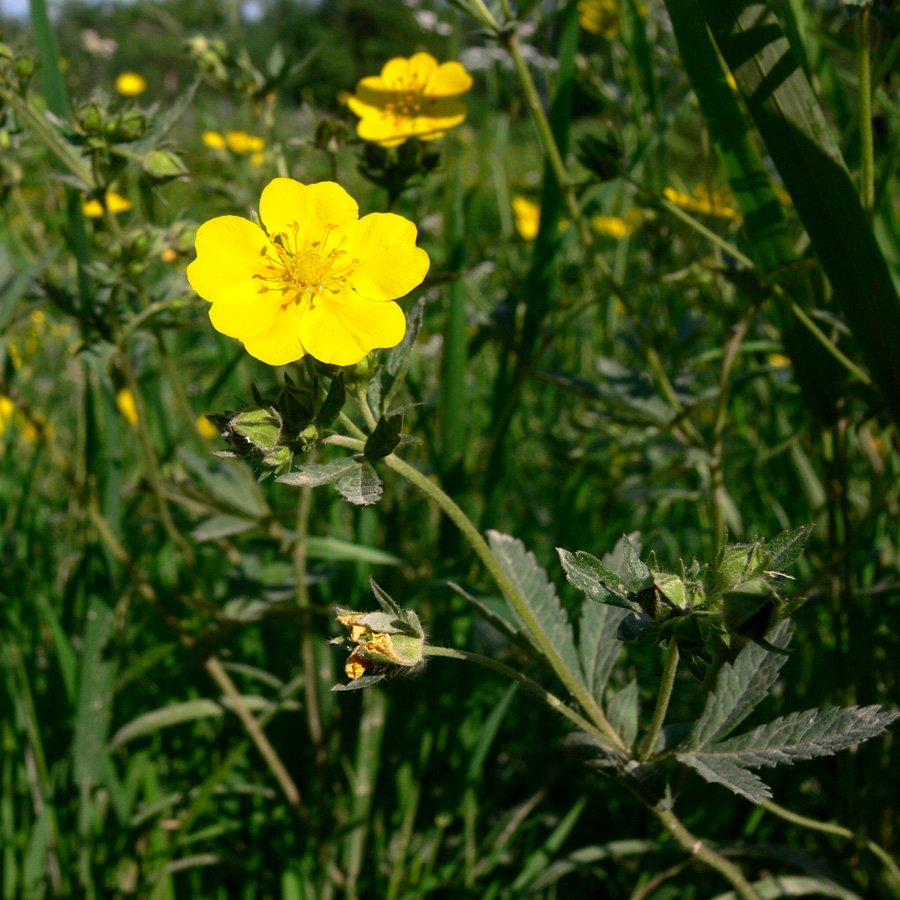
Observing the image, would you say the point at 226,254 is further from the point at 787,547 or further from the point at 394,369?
the point at 787,547

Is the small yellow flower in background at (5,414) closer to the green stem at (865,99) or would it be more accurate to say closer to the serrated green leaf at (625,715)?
the serrated green leaf at (625,715)

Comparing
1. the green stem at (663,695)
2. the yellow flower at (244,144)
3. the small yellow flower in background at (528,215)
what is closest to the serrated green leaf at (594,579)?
the green stem at (663,695)

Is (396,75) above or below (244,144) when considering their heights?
above

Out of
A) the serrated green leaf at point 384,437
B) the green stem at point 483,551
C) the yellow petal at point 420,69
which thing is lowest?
the green stem at point 483,551

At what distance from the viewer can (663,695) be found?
972mm

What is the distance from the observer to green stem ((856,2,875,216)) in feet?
4.12

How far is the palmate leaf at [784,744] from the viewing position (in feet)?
3.08

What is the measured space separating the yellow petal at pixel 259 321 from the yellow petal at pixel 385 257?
4.6 inches

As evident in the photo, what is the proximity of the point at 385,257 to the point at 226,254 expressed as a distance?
0.79 ft

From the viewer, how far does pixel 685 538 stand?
92.0 inches

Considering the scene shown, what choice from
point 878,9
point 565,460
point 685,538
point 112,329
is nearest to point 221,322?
point 112,329

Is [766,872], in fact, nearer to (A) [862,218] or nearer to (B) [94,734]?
(A) [862,218]

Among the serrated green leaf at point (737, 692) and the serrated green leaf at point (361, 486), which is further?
the serrated green leaf at point (737, 692)

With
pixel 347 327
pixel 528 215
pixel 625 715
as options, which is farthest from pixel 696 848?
pixel 528 215
